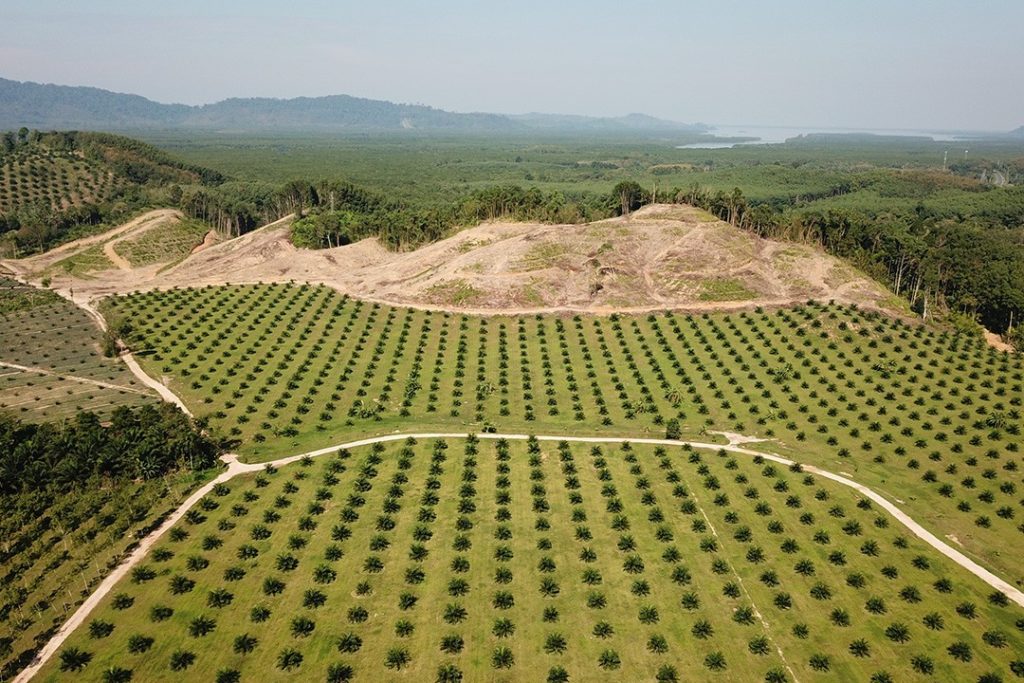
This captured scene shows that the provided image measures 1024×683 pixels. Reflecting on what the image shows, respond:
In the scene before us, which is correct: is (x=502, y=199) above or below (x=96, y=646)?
above

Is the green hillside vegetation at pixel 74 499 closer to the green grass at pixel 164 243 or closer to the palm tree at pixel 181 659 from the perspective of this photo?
the palm tree at pixel 181 659

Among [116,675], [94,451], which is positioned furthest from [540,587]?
[94,451]

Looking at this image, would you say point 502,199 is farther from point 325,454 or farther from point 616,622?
point 616,622

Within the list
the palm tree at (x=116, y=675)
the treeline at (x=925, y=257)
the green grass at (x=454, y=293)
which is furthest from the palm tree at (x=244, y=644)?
the treeline at (x=925, y=257)

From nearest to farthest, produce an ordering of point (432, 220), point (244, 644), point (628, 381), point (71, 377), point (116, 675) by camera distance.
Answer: point (116, 675) < point (244, 644) < point (71, 377) < point (628, 381) < point (432, 220)

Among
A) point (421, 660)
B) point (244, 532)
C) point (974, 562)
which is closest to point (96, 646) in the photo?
point (244, 532)

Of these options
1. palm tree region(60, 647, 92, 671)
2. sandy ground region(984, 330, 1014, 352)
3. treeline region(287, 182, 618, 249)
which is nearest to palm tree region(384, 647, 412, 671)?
palm tree region(60, 647, 92, 671)

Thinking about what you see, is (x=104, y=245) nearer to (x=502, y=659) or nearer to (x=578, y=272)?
(x=578, y=272)

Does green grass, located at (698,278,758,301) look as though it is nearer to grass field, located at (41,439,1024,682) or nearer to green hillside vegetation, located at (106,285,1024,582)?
green hillside vegetation, located at (106,285,1024,582)
